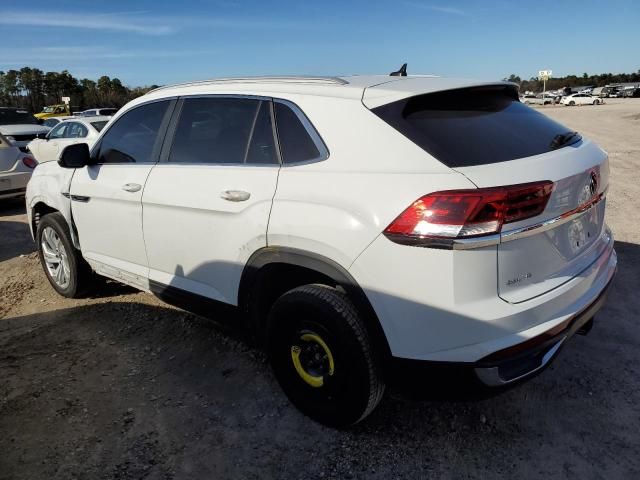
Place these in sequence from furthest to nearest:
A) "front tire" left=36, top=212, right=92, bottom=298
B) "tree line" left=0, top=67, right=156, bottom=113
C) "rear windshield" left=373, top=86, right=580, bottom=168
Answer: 1. "tree line" left=0, top=67, right=156, bottom=113
2. "front tire" left=36, top=212, right=92, bottom=298
3. "rear windshield" left=373, top=86, right=580, bottom=168

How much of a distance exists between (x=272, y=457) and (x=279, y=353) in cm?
53

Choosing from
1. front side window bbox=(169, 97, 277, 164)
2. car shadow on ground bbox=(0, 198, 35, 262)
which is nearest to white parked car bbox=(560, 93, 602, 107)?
car shadow on ground bbox=(0, 198, 35, 262)

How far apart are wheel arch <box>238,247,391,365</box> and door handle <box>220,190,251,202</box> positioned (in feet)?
0.99

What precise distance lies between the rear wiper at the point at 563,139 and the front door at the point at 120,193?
2418 millimetres

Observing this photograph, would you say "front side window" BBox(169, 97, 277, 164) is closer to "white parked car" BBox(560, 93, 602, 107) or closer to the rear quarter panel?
the rear quarter panel

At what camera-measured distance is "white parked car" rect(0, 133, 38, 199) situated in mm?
8758

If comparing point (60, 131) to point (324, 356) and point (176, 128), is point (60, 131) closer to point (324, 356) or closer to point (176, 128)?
point (176, 128)

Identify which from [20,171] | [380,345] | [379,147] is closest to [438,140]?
[379,147]

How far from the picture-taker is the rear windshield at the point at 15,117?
14.3 m

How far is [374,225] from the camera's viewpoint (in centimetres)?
221

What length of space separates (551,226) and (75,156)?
3.34 meters

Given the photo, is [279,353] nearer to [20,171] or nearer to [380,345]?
[380,345]

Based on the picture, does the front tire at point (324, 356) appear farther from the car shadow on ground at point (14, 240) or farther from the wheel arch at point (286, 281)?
the car shadow on ground at point (14, 240)

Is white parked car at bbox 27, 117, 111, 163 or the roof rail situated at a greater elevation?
the roof rail
